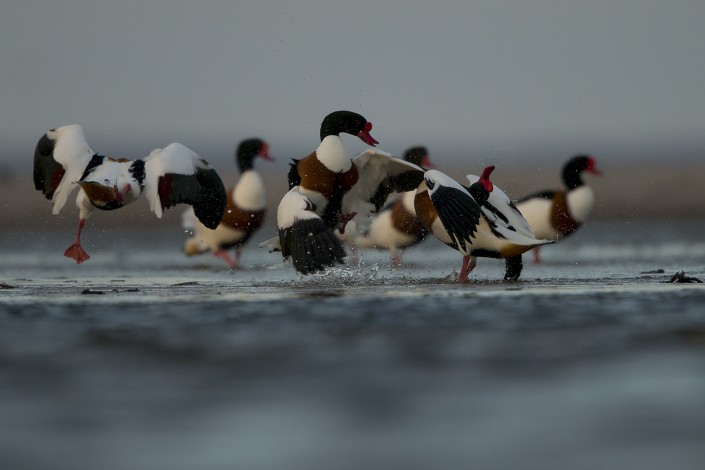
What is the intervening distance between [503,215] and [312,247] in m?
1.78

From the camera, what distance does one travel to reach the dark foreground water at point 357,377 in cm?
445

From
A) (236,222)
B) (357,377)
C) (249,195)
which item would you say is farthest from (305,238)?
(249,195)

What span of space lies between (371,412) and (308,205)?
243 inches

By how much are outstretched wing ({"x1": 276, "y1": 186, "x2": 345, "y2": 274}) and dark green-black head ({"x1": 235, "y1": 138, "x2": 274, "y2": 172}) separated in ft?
21.9

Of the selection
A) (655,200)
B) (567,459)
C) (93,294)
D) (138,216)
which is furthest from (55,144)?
(655,200)

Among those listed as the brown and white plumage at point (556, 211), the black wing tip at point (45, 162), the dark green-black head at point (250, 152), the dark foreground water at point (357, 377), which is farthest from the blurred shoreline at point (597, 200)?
the dark foreground water at point (357, 377)

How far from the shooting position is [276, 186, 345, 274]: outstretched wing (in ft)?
34.3

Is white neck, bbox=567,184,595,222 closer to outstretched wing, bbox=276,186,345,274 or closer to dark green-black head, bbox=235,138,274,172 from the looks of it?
dark green-black head, bbox=235,138,274,172

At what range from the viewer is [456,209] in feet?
35.4

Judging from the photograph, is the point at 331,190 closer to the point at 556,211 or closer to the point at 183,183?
the point at 183,183

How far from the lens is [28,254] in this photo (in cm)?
1931

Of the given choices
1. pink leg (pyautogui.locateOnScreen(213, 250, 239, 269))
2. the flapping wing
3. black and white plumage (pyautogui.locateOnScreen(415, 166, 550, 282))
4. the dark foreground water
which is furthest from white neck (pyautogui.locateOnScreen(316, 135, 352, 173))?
pink leg (pyautogui.locateOnScreen(213, 250, 239, 269))

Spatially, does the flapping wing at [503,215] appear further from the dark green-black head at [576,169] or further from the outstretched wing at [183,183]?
the dark green-black head at [576,169]

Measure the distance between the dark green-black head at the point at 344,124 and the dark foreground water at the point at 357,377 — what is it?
1.80 m
